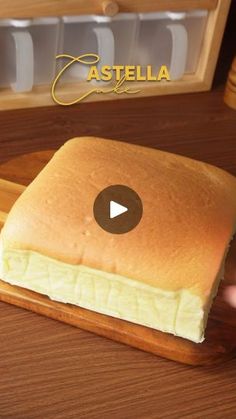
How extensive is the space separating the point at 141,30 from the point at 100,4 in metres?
0.12

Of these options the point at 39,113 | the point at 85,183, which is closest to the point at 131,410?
the point at 85,183

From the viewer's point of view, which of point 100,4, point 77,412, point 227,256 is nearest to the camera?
point 77,412

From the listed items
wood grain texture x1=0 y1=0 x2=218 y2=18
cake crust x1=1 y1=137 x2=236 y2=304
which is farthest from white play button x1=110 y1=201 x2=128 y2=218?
wood grain texture x1=0 y1=0 x2=218 y2=18

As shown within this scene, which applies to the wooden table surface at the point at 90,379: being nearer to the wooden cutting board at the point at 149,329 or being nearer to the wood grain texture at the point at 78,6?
the wooden cutting board at the point at 149,329

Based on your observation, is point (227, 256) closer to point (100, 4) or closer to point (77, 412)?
point (77, 412)

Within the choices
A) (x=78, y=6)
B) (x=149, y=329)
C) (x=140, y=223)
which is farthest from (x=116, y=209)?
(x=78, y=6)

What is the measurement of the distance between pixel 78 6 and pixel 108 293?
55cm

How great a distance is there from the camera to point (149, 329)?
828 millimetres

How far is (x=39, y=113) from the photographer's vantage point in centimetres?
124

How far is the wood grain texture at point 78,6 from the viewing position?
1.10 meters

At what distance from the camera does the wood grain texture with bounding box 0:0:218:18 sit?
3.61 feet

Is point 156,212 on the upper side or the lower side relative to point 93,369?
upper

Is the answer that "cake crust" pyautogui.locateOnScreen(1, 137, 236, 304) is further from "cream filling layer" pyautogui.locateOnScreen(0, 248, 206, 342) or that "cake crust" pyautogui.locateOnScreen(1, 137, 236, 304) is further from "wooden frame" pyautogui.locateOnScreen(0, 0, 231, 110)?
"wooden frame" pyautogui.locateOnScreen(0, 0, 231, 110)

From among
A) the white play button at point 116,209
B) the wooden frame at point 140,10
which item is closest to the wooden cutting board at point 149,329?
the white play button at point 116,209
